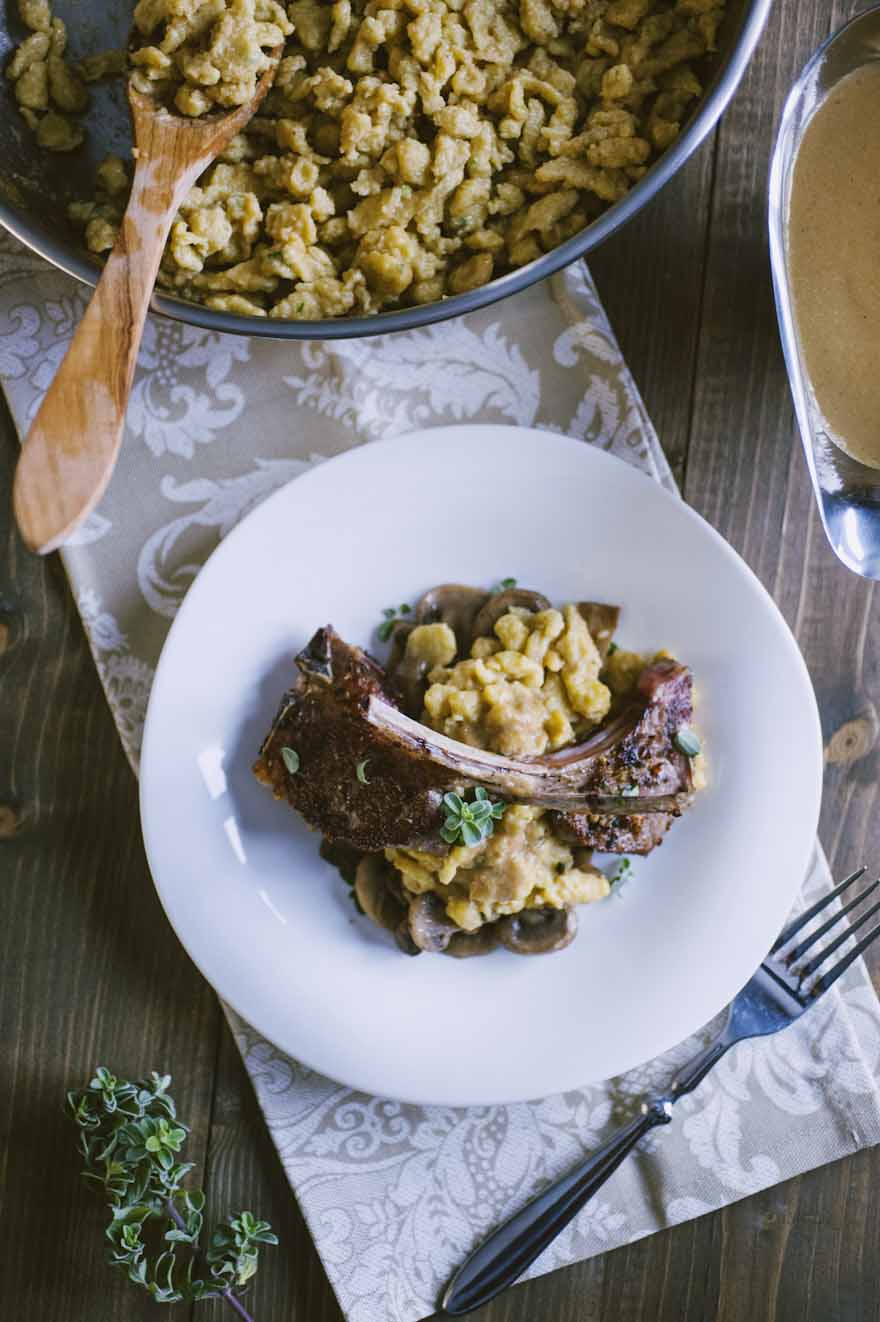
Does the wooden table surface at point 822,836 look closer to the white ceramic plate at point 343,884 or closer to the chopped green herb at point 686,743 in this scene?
the white ceramic plate at point 343,884

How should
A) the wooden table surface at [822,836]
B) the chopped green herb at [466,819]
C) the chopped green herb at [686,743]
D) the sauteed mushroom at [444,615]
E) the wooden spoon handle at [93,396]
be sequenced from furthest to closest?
1. the wooden table surface at [822,836]
2. the sauteed mushroom at [444,615]
3. the chopped green herb at [686,743]
4. the chopped green herb at [466,819]
5. the wooden spoon handle at [93,396]

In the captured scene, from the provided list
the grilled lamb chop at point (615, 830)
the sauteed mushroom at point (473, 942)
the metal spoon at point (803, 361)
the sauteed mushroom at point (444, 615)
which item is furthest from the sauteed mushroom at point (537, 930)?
the metal spoon at point (803, 361)

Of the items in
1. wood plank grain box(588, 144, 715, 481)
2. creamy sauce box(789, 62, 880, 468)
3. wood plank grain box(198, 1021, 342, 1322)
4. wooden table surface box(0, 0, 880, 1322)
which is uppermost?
creamy sauce box(789, 62, 880, 468)

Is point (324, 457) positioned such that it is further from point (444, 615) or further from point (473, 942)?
point (473, 942)

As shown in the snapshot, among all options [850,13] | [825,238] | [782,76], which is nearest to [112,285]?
[825,238]

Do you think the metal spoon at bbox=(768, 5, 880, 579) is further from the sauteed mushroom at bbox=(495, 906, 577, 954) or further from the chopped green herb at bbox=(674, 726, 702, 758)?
the sauteed mushroom at bbox=(495, 906, 577, 954)

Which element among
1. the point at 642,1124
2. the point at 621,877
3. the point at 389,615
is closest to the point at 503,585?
the point at 389,615

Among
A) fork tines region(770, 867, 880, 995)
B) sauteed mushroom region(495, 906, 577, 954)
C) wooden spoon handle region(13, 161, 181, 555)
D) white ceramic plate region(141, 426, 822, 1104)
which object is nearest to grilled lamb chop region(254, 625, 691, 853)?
white ceramic plate region(141, 426, 822, 1104)
